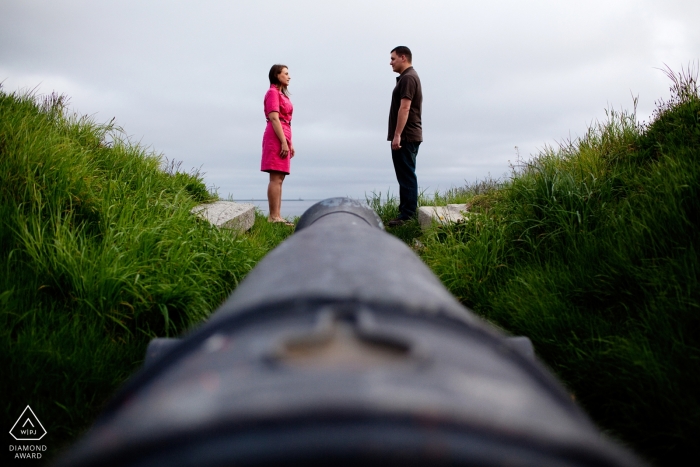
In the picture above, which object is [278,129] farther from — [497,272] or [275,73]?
[497,272]

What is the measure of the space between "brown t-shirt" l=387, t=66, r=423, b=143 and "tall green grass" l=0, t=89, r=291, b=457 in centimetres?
329

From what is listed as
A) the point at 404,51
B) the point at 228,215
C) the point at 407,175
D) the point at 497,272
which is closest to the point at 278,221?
the point at 228,215

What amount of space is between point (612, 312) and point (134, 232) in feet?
10.1

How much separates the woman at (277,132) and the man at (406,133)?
154 cm

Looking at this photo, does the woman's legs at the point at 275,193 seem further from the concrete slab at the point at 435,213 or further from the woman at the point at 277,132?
the concrete slab at the point at 435,213

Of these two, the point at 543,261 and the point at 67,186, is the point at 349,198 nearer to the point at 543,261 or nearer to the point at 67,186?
the point at 543,261

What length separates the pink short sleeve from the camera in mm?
7004

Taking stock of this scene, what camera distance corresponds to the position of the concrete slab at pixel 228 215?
554 centimetres

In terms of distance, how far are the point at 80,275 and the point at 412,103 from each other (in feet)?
17.5

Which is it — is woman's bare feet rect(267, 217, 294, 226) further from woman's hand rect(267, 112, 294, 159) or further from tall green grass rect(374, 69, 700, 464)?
tall green grass rect(374, 69, 700, 464)

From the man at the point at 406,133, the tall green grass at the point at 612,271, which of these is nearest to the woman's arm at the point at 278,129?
the man at the point at 406,133

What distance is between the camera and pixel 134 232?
3502 mm

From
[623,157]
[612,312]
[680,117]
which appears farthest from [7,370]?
[680,117]

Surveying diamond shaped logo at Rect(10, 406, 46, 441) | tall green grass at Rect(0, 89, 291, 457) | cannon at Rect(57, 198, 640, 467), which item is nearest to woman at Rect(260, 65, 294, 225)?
tall green grass at Rect(0, 89, 291, 457)
